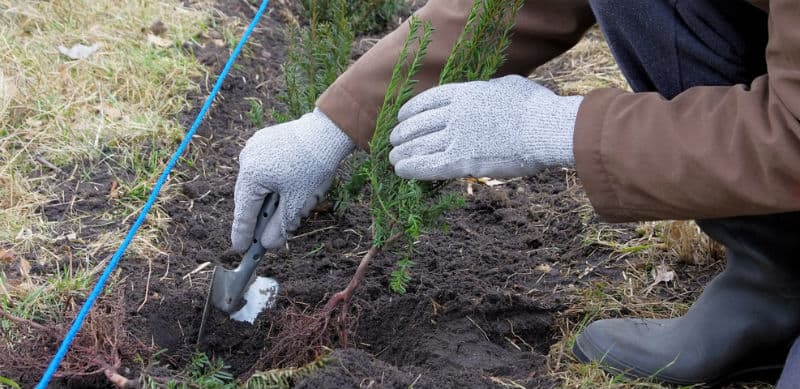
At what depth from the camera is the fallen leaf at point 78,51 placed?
11.7 ft

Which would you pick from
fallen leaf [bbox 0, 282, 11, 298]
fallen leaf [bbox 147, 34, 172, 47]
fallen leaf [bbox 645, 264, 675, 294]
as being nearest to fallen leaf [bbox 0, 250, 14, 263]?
fallen leaf [bbox 0, 282, 11, 298]

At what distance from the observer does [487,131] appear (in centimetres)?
183

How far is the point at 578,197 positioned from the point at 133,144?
169cm

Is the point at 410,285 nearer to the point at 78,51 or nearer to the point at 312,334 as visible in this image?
the point at 312,334

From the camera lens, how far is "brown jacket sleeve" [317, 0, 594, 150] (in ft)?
6.85

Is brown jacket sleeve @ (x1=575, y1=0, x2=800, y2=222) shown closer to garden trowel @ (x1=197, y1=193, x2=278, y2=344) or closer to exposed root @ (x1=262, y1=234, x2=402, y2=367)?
exposed root @ (x1=262, y1=234, x2=402, y2=367)

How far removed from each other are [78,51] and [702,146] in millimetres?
2830

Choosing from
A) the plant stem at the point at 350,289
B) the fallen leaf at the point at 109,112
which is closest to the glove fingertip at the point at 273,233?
the plant stem at the point at 350,289

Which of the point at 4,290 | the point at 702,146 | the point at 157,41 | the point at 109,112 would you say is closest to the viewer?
the point at 702,146

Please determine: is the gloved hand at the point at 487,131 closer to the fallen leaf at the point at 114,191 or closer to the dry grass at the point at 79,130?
the dry grass at the point at 79,130

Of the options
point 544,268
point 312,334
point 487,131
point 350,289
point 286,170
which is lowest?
point 544,268

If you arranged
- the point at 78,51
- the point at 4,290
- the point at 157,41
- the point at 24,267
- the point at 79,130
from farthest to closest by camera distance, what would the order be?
the point at 157,41
the point at 78,51
the point at 79,130
the point at 24,267
the point at 4,290

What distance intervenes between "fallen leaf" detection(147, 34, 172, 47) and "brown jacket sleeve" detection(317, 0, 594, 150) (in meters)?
1.82

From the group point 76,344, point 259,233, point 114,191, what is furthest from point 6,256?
point 259,233
